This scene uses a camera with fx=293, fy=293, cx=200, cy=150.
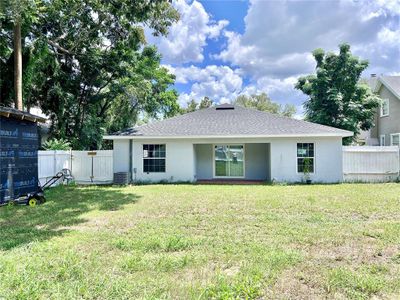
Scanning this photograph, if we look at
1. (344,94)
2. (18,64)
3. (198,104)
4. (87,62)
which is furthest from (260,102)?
(18,64)

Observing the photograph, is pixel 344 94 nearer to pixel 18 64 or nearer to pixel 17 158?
pixel 18 64

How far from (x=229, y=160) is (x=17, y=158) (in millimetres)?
10492

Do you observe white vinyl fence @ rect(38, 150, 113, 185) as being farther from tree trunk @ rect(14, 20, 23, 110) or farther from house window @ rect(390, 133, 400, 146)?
house window @ rect(390, 133, 400, 146)

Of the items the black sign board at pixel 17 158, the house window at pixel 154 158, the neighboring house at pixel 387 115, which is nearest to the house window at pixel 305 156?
the house window at pixel 154 158

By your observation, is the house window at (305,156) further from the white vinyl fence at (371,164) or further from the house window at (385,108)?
the house window at (385,108)

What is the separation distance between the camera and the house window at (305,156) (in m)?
14.7

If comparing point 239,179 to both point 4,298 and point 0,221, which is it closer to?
point 0,221

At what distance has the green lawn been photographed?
3623mm

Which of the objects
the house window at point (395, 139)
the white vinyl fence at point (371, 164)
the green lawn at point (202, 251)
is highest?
the house window at point (395, 139)

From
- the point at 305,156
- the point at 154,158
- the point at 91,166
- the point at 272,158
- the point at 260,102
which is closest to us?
the point at 305,156

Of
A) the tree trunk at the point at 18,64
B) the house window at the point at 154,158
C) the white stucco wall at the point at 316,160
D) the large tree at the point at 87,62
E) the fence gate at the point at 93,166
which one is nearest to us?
the tree trunk at the point at 18,64

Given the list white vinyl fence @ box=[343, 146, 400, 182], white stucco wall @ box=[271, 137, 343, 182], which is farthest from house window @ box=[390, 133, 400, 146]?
white stucco wall @ box=[271, 137, 343, 182]

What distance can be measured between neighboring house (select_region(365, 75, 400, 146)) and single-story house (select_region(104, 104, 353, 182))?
816cm

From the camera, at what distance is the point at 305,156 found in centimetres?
1479
